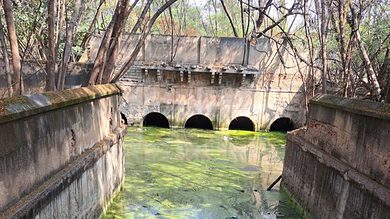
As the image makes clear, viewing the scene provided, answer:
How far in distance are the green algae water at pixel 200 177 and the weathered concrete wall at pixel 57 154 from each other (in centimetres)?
111

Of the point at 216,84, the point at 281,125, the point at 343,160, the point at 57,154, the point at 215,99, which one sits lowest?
the point at 281,125

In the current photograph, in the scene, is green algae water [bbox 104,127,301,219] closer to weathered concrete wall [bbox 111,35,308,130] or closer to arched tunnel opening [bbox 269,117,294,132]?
weathered concrete wall [bbox 111,35,308,130]

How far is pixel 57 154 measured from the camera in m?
4.00

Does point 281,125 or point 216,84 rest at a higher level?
point 216,84

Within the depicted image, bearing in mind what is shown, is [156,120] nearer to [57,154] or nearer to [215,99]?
[215,99]

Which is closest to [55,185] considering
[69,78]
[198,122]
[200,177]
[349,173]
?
[349,173]

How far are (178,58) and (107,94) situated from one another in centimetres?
906

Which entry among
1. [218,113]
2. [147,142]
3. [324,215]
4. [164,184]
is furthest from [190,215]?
[218,113]

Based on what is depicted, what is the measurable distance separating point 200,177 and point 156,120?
8328mm

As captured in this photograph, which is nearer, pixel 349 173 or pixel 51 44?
pixel 349 173

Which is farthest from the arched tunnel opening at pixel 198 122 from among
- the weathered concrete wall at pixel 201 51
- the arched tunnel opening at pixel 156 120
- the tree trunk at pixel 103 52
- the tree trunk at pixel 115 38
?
the tree trunk at pixel 103 52

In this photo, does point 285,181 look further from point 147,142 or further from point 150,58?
point 150,58

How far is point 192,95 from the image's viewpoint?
598 inches

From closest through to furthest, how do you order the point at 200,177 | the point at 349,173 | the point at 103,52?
1. the point at 349,173
2. the point at 103,52
3. the point at 200,177
